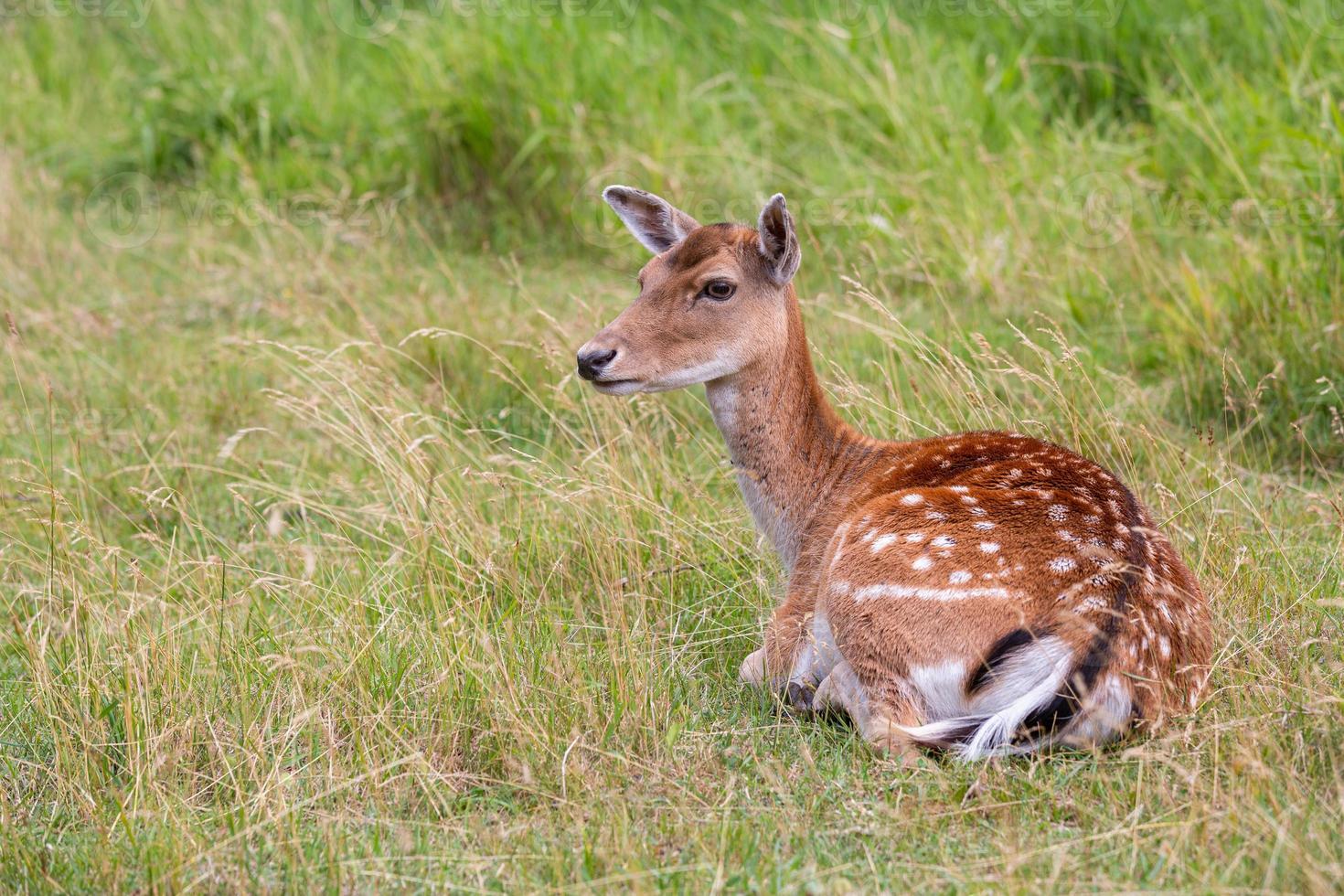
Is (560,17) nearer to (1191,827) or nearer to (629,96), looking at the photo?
(629,96)

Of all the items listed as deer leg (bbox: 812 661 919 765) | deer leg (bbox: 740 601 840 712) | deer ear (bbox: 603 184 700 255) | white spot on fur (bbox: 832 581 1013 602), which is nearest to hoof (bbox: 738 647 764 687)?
deer leg (bbox: 740 601 840 712)

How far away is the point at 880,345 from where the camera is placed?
6.00m

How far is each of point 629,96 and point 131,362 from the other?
2840mm

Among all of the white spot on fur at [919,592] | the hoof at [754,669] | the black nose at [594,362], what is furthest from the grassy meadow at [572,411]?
the black nose at [594,362]

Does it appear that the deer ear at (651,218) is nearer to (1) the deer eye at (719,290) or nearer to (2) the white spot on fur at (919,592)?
(1) the deer eye at (719,290)

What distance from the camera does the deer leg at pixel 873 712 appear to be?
345cm

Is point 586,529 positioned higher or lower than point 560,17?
lower

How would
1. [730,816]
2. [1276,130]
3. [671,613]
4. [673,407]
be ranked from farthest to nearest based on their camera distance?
[1276,130], [673,407], [671,613], [730,816]

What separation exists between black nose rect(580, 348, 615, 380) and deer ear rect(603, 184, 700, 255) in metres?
0.68

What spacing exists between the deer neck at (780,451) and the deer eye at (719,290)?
21 cm

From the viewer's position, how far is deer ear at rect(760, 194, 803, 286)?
4.26 metres

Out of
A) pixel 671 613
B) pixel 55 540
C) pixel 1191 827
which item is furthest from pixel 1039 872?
pixel 55 540

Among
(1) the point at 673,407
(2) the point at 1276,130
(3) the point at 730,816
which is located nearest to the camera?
(3) the point at 730,816

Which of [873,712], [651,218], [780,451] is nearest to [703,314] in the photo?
[780,451]
